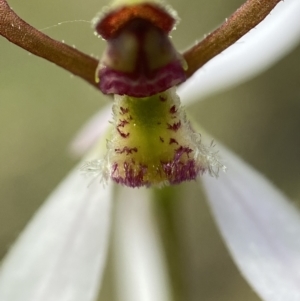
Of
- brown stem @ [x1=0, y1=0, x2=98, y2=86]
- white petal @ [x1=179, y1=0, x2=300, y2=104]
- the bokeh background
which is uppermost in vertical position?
the bokeh background

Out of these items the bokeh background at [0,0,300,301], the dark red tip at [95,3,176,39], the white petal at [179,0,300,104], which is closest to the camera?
the dark red tip at [95,3,176,39]

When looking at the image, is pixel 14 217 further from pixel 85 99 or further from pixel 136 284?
pixel 136 284

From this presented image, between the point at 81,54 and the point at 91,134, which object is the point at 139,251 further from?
the point at 81,54

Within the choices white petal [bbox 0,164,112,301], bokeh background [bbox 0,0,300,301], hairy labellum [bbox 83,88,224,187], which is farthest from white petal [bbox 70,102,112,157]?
bokeh background [bbox 0,0,300,301]

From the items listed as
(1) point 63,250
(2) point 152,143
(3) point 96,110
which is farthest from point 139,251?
(3) point 96,110

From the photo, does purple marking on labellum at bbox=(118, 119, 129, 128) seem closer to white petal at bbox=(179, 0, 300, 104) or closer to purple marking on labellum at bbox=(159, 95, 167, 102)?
purple marking on labellum at bbox=(159, 95, 167, 102)

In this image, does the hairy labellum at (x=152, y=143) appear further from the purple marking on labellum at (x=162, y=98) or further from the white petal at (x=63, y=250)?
the white petal at (x=63, y=250)

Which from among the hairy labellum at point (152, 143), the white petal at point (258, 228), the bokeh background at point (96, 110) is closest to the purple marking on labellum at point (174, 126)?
the hairy labellum at point (152, 143)
